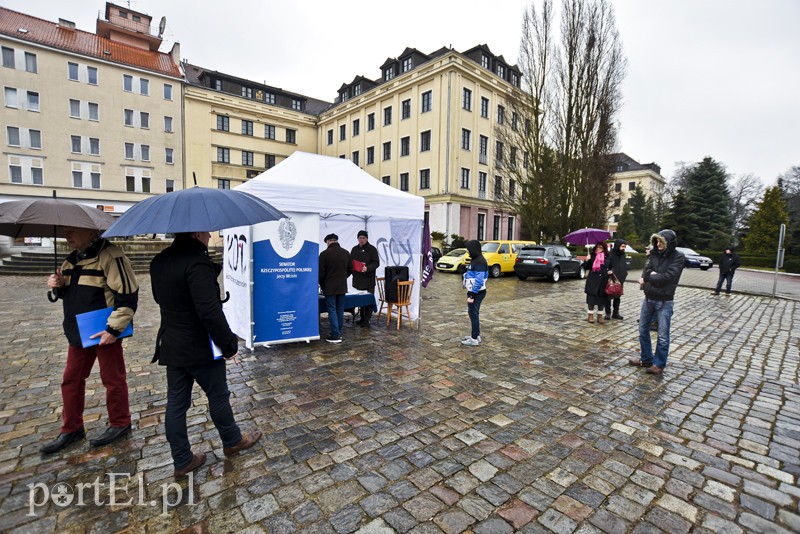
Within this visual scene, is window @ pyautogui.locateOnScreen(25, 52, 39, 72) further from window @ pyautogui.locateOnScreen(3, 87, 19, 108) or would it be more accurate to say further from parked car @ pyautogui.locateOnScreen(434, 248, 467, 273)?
parked car @ pyautogui.locateOnScreen(434, 248, 467, 273)

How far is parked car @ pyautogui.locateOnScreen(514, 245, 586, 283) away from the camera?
56.1 ft

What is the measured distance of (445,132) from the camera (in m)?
31.9

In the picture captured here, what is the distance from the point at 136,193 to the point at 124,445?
42.7 meters

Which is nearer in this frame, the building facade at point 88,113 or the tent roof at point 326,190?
the tent roof at point 326,190

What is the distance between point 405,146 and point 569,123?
1605 cm

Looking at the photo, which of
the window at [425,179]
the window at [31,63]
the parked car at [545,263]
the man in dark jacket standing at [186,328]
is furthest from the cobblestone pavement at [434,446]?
the window at [31,63]

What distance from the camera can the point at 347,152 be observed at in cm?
4272

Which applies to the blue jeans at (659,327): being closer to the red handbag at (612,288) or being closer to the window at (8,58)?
the red handbag at (612,288)

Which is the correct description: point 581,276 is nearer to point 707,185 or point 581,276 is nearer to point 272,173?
point 272,173

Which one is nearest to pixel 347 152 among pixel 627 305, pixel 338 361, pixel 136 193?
pixel 136 193

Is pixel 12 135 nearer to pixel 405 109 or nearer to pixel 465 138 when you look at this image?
pixel 405 109

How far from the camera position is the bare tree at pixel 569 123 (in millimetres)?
22562

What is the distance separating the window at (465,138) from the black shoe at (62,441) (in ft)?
108

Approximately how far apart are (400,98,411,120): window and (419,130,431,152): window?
8.55ft
